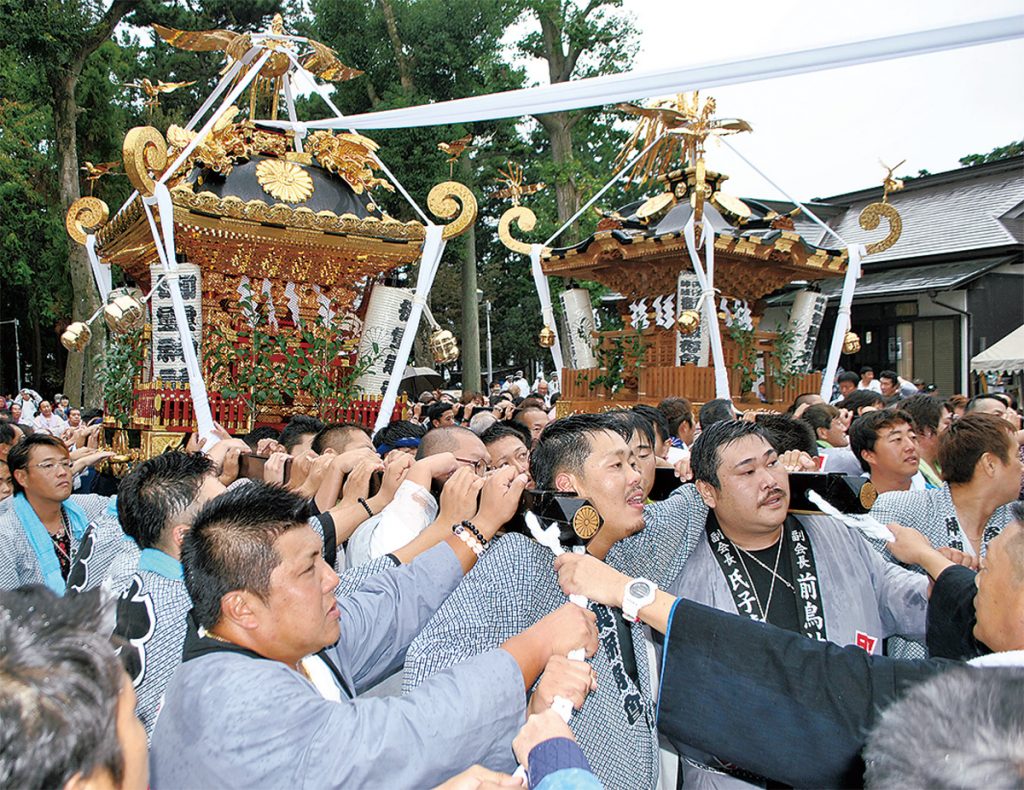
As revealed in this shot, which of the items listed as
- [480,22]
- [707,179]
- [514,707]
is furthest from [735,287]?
[480,22]

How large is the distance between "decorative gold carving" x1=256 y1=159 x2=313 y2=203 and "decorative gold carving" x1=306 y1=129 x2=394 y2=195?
0.37 meters

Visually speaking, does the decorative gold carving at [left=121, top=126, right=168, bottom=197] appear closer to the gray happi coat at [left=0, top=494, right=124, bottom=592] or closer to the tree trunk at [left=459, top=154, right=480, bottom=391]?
the gray happi coat at [left=0, top=494, right=124, bottom=592]

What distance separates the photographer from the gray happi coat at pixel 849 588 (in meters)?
2.67

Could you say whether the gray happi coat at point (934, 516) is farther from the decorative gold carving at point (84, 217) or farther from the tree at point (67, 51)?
the tree at point (67, 51)

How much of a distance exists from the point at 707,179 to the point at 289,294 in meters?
5.35

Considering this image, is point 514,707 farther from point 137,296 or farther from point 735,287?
point 735,287

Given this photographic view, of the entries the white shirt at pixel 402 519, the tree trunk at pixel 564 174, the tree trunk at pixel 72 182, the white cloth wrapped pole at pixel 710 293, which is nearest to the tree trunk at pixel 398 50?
the tree trunk at pixel 564 174

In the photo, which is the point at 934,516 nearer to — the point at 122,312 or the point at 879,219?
the point at 122,312

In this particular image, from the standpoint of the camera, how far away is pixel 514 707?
5.66 feet

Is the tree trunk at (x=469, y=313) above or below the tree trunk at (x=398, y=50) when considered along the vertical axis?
below

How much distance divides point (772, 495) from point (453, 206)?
5990 mm

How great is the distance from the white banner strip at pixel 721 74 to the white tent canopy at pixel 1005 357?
11.8m

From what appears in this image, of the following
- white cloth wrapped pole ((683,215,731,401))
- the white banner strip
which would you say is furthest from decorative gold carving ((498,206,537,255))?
the white banner strip

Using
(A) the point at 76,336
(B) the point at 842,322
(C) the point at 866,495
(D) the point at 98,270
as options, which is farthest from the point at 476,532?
(B) the point at 842,322
